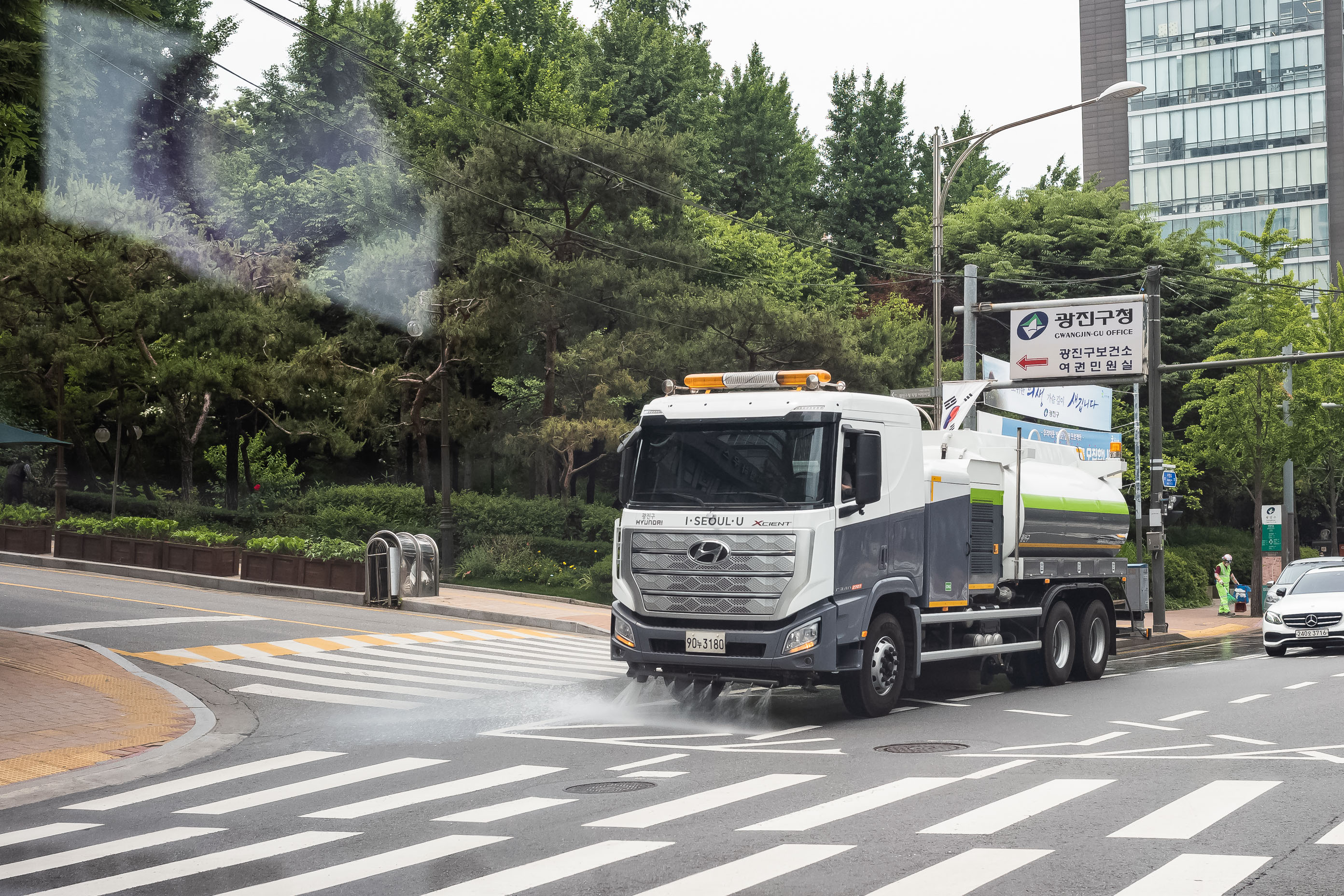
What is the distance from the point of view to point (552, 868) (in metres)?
7.21

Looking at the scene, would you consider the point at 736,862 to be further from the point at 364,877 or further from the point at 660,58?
the point at 660,58

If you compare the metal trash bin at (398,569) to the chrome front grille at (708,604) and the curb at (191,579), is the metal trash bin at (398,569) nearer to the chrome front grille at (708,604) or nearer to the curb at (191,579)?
the curb at (191,579)

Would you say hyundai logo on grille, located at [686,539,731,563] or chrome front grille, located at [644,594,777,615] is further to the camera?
hyundai logo on grille, located at [686,539,731,563]

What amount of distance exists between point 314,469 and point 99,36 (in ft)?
53.0

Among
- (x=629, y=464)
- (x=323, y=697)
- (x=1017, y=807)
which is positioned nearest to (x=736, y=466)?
(x=629, y=464)

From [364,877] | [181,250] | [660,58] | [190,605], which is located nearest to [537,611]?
[190,605]

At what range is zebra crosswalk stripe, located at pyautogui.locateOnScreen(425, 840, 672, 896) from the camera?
680 cm

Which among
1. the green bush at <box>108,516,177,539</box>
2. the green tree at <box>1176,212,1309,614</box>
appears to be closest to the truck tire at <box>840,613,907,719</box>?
the green bush at <box>108,516,177,539</box>

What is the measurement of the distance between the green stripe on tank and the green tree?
21.2 m

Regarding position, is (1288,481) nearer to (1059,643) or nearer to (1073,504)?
(1073,504)

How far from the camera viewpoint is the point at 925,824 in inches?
317

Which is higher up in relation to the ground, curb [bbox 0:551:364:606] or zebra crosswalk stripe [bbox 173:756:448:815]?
curb [bbox 0:551:364:606]

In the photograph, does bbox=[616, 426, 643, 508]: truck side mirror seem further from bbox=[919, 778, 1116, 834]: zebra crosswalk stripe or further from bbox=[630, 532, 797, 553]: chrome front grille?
bbox=[919, 778, 1116, 834]: zebra crosswalk stripe

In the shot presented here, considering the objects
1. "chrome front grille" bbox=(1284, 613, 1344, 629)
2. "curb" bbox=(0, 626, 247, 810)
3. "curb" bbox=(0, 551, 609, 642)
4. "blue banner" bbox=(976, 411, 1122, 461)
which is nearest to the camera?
"curb" bbox=(0, 626, 247, 810)
